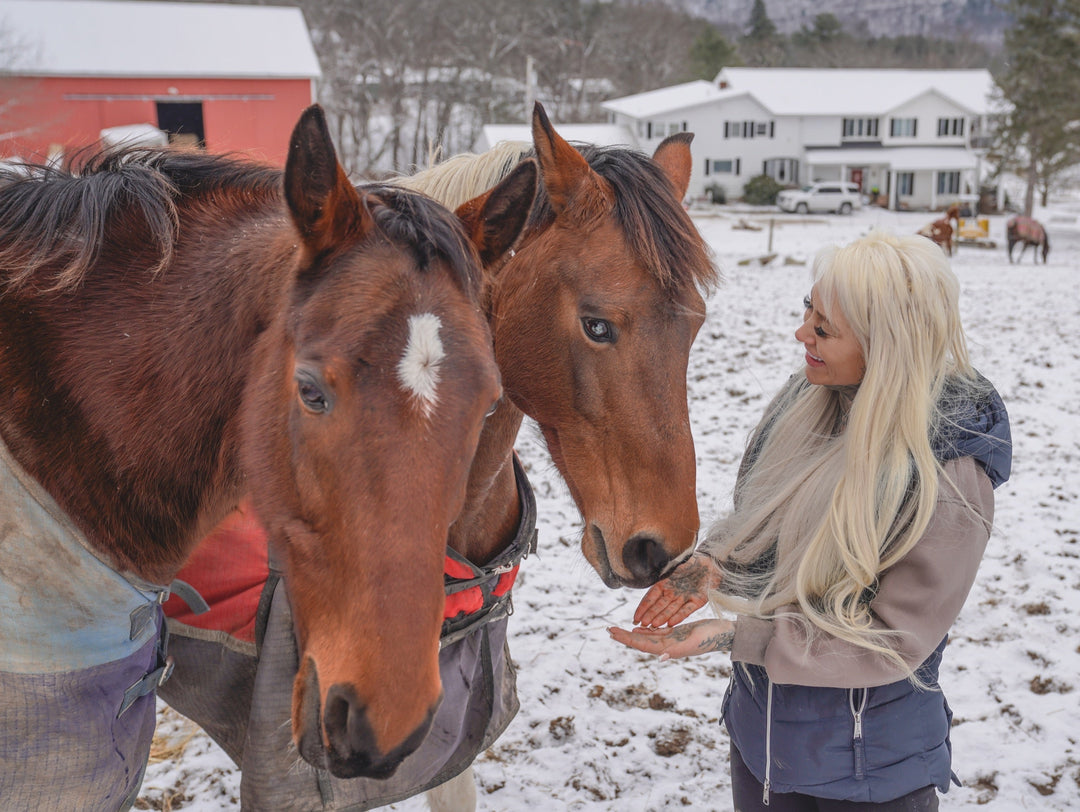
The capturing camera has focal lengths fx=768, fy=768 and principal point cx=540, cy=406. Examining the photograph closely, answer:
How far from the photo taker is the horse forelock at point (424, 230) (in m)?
1.43

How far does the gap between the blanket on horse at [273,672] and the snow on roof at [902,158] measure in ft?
133

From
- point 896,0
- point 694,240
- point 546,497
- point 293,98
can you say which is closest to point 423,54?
point 293,98

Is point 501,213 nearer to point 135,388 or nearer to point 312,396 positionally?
point 312,396

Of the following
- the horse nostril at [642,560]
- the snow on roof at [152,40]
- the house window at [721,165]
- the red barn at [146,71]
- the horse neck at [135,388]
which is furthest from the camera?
the house window at [721,165]

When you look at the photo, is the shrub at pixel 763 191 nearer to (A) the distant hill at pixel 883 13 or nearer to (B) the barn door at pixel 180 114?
(B) the barn door at pixel 180 114

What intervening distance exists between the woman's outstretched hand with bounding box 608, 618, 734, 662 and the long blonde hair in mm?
144

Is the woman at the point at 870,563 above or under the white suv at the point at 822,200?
under

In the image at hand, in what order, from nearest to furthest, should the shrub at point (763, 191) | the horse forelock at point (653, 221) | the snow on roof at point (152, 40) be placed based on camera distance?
1. the horse forelock at point (653, 221)
2. the snow on roof at point (152, 40)
3. the shrub at point (763, 191)

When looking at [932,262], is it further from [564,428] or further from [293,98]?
[293,98]

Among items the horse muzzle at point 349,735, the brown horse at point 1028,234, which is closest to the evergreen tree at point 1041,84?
the brown horse at point 1028,234

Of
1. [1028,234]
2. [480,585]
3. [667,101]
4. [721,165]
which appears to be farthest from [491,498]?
[667,101]

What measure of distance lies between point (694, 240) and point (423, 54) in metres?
37.3

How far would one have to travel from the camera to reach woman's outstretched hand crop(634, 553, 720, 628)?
6.97ft

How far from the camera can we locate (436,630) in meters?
1.27
